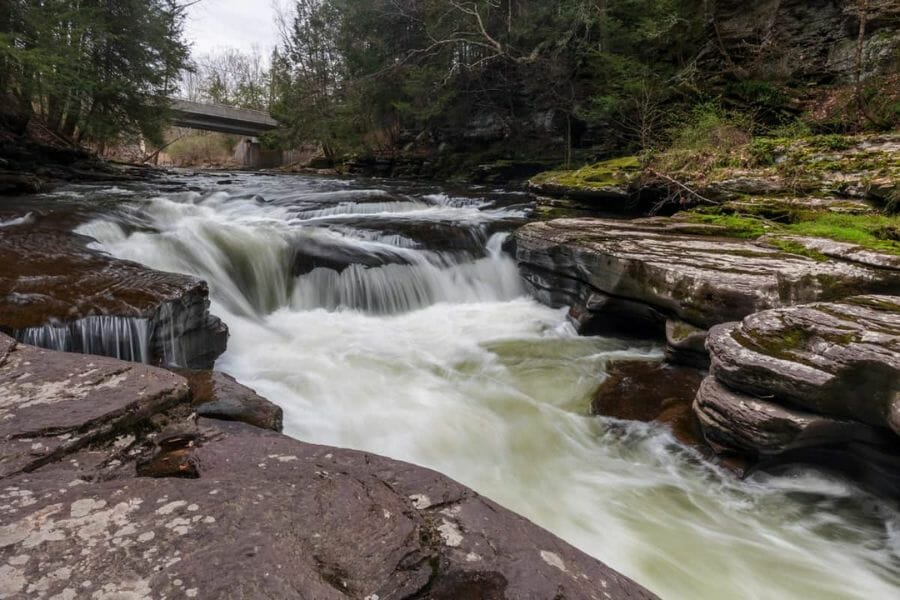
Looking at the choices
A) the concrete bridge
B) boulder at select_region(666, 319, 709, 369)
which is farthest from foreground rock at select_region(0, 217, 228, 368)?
the concrete bridge

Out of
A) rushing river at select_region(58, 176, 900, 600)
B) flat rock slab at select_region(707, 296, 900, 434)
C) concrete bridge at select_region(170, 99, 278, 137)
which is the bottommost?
rushing river at select_region(58, 176, 900, 600)

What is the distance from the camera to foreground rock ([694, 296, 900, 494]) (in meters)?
2.94

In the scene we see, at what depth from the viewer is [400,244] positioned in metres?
8.45

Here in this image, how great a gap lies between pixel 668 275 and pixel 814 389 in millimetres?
2146

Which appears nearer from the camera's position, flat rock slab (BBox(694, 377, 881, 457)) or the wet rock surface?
flat rock slab (BBox(694, 377, 881, 457))

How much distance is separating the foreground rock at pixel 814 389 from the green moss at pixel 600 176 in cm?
605

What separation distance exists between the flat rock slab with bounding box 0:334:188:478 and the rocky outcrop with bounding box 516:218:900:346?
183 inches

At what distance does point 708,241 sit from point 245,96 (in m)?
39.2

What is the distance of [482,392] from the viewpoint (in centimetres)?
493

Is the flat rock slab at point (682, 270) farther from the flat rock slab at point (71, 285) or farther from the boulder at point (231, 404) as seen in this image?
the flat rock slab at point (71, 285)

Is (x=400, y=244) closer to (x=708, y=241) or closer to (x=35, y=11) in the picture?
(x=708, y=241)

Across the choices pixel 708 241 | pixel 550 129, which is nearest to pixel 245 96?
pixel 550 129

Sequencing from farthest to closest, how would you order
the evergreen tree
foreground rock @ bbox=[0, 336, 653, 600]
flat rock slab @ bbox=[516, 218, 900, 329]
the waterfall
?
the evergreen tree, flat rock slab @ bbox=[516, 218, 900, 329], the waterfall, foreground rock @ bbox=[0, 336, 653, 600]

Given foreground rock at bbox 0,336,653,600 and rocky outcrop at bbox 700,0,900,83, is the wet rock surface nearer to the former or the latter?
foreground rock at bbox 0,336,653,600
